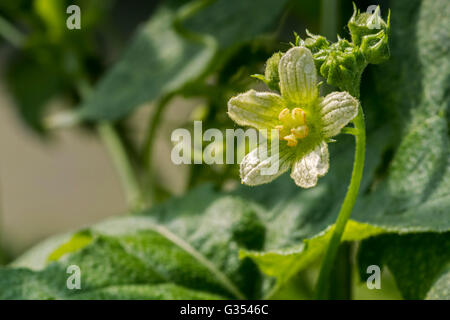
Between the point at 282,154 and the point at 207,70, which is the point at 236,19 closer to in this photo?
the point at 207,70

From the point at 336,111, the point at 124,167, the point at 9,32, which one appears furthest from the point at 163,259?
the point at 9,32

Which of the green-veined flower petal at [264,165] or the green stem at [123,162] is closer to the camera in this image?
the green-veined flower petal at [264,165]

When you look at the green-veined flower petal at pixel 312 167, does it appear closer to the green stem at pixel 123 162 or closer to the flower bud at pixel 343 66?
the flower bud at pixel 343 66

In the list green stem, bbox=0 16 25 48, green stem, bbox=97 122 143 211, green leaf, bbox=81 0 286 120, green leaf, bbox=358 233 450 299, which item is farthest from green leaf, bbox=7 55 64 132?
green leaf, bbox=358 233 450 299

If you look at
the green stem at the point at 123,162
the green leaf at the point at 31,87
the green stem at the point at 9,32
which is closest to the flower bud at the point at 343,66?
the green stem at the point at 123,162

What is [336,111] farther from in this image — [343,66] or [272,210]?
[272,210]

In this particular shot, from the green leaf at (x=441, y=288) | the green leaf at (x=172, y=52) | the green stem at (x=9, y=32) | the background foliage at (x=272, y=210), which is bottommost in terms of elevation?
the green leaf at (x=441, y=288)

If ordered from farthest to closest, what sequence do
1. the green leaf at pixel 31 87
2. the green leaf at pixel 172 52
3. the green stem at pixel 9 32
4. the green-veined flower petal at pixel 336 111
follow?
the green leaf at pixel 31 87 < the green stem at pixel 9 32 < the green leaf at pixel 172 52 < the green-veined flower petal at pixel 336 111
